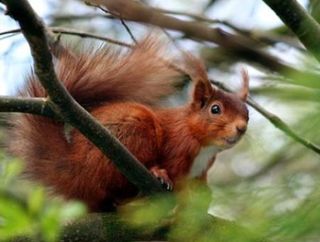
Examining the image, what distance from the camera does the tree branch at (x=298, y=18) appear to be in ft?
4.84

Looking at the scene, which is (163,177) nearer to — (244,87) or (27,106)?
(244,87)

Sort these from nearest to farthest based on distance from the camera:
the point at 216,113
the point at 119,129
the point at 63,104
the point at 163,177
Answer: the point at 63,104 → the point at 163,177 → the point at 119,129 → the point at 216,113

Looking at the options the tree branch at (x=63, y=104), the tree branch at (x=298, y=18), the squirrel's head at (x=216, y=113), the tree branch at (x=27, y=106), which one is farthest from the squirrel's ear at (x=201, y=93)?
the tree branch at (x=27, y=106)

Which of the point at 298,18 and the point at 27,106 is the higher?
the point at 298,18

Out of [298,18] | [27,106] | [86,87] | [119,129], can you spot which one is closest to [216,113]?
[119,129]

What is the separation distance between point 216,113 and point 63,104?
0.88 metres

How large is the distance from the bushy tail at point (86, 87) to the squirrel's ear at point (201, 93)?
0.08 meters

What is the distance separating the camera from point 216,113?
2.21 meters

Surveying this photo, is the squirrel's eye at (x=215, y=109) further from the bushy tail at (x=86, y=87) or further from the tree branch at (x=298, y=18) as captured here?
the tree branch at (x=298, y=18)

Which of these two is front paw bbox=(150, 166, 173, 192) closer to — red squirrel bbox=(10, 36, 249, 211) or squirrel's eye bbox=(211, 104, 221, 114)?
red squirrel bbox=(10, 36, 249, 211)

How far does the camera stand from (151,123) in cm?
217

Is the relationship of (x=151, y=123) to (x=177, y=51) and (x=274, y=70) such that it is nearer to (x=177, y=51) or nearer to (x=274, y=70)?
(x=177, y=51)

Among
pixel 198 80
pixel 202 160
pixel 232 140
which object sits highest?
pixel 198 80

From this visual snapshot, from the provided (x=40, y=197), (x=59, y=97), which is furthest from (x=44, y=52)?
(x=40, y=197)
